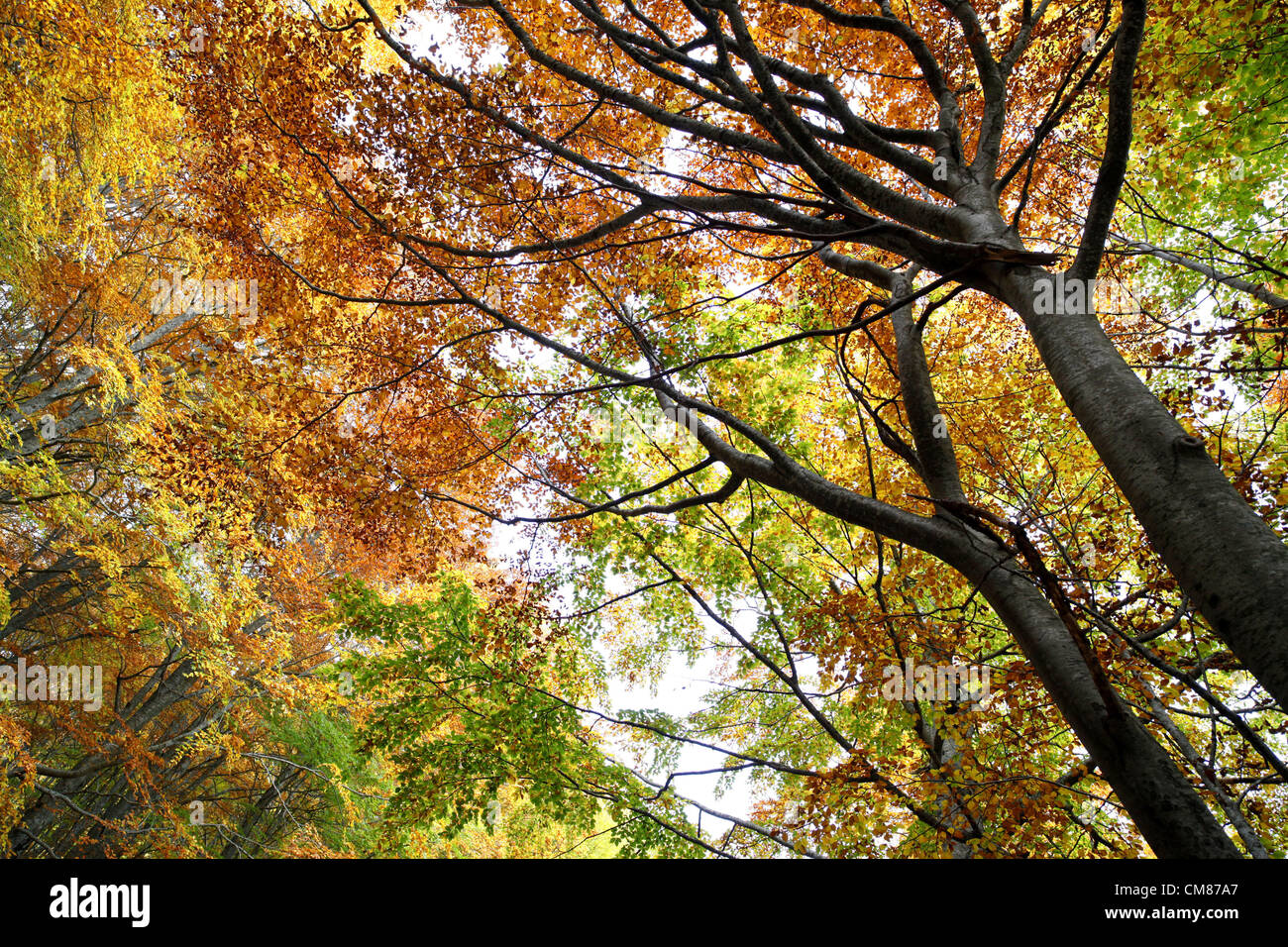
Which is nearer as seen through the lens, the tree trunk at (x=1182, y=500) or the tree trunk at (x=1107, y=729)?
the tree trunk at (x=1182, y=500)

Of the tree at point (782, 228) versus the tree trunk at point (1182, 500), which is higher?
the tree at point (782, 228)

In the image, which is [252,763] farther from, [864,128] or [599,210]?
[864,128]

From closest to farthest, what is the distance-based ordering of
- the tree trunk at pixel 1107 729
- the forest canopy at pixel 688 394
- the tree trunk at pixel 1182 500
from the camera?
1. the tree trunk at pixel 1182 500
2. the tree trunk at pixel 1107 729
3. the forest canopy at pixel 688 394

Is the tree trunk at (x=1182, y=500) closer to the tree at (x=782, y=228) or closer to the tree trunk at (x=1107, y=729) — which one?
the tree at (x=782, y=228)

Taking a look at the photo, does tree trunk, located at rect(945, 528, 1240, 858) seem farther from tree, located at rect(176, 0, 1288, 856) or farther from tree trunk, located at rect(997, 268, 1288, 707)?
tree trunk, located at rect(997, 268, 1288, 707)

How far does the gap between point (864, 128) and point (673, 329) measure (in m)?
3.48

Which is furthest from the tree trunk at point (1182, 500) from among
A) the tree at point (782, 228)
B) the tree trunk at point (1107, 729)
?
the tree trunk at point (1107, 729)

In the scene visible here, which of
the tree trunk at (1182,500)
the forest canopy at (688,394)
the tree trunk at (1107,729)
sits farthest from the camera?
the forest canopy at (688,394)

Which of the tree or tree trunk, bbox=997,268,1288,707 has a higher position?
the tree

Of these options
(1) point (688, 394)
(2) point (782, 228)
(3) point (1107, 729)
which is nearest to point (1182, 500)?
(3) point (1107, 729)

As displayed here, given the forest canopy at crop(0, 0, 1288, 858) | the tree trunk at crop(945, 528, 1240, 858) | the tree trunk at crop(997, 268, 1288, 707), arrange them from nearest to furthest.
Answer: the tree trunk at crop(997, 268, 1288, 707) < the tree trunk at crop(945, 528, 1240, 858) < the forest canopy at crop(0, 0, 1288, 858)

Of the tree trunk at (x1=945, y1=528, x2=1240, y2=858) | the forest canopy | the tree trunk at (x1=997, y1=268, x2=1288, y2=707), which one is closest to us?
the tree trunk at (x1=997, y1=268, x2=1288, y2=707)

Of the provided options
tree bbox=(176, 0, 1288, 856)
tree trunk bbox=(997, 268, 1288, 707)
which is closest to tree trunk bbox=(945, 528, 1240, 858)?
tree bbox=(176, 0, 1288, 856)

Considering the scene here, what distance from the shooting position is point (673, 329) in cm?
666
